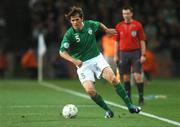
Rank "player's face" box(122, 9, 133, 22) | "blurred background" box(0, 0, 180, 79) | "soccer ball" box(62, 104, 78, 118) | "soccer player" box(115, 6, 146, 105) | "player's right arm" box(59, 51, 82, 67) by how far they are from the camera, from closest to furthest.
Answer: "player's right arm" box(59, 51, 82, 67) → "soccer ball" box(62, 104, 78, 118) → "player's face" box(122, 9, 133, 22) → "soccer player" box(115, 6, 146, 105) → "blurred background" box(0, 0, 180, 79)

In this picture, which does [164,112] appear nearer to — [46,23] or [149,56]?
[149,56]

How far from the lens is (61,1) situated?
40.5 meters

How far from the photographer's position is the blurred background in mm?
40094

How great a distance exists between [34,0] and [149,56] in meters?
8.83

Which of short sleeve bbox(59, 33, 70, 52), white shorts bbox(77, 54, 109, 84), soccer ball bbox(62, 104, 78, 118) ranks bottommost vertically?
soccer ball bbox(62, 104, 78, 118)

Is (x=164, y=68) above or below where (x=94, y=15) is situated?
below

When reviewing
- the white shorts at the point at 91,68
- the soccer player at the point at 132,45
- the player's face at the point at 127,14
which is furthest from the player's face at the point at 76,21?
the soccer player at the point at 132,45

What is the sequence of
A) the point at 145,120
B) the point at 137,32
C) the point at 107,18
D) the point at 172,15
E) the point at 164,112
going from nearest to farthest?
the point at 145,120 < the point at 164,112 < the point at 137,32 < the point at 107,18 < the point at 172,15

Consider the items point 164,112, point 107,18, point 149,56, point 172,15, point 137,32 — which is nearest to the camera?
point 164,112

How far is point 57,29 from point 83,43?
2711 centimetres

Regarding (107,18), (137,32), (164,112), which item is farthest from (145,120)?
(107,18)

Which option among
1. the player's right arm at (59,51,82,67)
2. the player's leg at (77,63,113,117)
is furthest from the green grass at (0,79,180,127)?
the player's right arm at (59,51,82,67)

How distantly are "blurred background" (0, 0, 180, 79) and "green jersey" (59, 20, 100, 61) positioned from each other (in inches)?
966

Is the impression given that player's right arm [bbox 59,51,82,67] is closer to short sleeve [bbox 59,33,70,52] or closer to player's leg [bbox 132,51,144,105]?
short sleeve [bbox 59,33,70,52]
